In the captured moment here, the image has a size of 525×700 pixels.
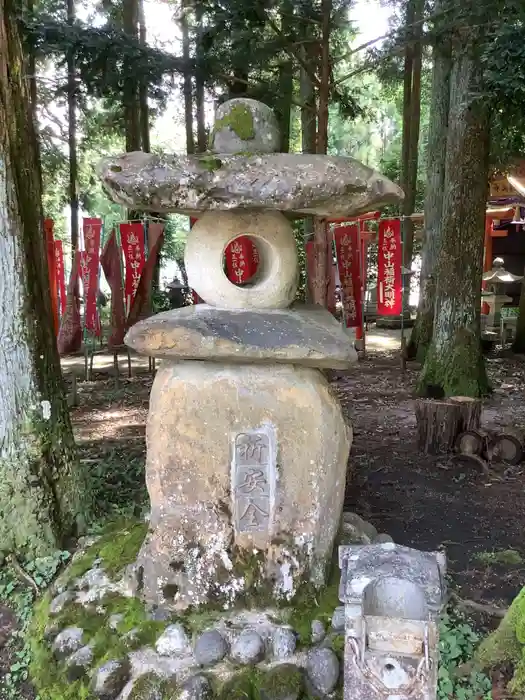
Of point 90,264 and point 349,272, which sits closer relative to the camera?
point 90,264

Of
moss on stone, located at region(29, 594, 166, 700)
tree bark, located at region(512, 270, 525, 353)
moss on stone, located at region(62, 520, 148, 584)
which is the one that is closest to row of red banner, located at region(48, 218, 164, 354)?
moss on stone, located at region(62, 520, 148, 584)

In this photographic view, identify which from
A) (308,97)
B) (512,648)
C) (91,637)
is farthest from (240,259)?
(512,648)

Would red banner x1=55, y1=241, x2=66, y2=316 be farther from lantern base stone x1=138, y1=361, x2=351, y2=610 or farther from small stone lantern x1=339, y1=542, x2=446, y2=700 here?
small stone lantern x1=339, y1=542, x2=446, y2=700

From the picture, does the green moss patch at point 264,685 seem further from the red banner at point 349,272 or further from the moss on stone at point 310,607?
the red banner at point 349,272

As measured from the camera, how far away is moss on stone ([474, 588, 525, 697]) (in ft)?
9.43

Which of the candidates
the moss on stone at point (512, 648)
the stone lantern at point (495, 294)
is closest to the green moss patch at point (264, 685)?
the moss on stone at point (512, 648)

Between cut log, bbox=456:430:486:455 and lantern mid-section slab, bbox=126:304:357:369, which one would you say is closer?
lantern mid-section slab, bbox=126:304:357:369

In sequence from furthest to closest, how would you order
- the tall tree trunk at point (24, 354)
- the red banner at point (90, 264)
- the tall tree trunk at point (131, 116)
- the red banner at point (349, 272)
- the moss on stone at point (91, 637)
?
the tall tree trunk at point (131, 116) → the red banner at point (349, 272) → the red banner at point (90, 264) → the tall tree trunk at point (24, 354) → the moss on stone at point (91, 637)

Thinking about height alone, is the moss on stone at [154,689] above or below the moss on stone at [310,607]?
below

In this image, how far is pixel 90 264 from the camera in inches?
380

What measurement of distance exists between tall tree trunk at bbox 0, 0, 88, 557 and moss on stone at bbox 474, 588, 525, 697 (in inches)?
122

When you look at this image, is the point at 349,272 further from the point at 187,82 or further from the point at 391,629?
the point at 391,629

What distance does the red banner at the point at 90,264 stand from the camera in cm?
948

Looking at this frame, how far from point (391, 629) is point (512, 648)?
868 millimetres
